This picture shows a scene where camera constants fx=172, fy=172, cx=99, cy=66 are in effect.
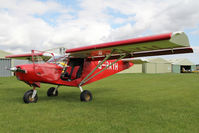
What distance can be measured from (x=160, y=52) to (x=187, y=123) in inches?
142

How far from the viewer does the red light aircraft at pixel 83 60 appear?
5182mm

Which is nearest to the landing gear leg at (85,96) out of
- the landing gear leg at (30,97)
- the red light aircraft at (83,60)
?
the red light aircraft at (83,60)

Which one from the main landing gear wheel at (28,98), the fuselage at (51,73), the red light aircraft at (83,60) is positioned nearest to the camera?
the red light aircraft at (83,60)

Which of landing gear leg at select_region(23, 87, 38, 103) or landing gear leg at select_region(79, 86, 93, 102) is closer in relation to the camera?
landing gear leg at select_region(23, 87, 38, 103)

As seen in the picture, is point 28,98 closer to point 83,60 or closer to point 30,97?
point 30,97

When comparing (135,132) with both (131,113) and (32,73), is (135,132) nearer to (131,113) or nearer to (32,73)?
(131,113)

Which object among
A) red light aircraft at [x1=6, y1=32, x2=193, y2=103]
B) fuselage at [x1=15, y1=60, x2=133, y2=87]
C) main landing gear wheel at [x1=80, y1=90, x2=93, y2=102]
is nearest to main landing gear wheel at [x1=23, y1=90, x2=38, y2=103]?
red light aircraft at [x1=6, y1=32, x2=193, y2=103]

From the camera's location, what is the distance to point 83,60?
8.30 meters

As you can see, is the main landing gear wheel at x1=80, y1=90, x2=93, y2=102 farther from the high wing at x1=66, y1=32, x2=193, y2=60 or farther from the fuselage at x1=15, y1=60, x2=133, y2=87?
the high wing at x1=66, y1=32, x2=193, y2=60

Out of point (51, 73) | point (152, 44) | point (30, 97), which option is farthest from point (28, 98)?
point (152, 44)

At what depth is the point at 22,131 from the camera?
377 centimetres

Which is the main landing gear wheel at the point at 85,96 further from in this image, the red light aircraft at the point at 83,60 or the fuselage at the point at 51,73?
the fuselage at the point at 51,73

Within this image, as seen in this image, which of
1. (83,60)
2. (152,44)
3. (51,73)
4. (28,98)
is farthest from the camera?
(83,60)

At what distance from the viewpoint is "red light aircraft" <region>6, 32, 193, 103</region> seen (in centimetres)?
518
